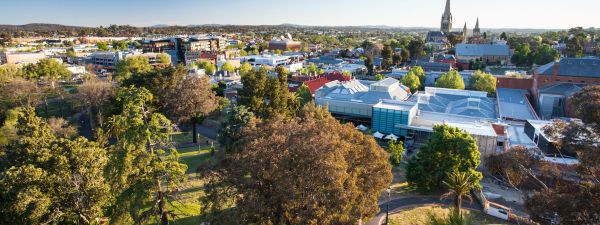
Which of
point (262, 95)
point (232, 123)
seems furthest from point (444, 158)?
point (262, 95)

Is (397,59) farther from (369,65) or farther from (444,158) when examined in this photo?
(444,158)

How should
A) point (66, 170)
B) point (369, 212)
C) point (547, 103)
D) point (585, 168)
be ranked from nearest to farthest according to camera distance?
point (585, 168) < point (66, 170) < point (369, 212) < point (547, 103)

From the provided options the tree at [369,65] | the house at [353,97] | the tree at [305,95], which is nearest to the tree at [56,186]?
the house at [353,97]

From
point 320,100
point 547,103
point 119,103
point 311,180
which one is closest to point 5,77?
point 119,103

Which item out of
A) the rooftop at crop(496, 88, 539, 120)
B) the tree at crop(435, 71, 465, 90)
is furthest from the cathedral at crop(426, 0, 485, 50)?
the rooftop at crop(496, 88, 539, 120)

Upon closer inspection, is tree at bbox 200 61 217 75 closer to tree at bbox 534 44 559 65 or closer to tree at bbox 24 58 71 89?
tree at bbox 24 58 71 89

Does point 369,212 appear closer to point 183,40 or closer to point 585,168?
point 585,168
